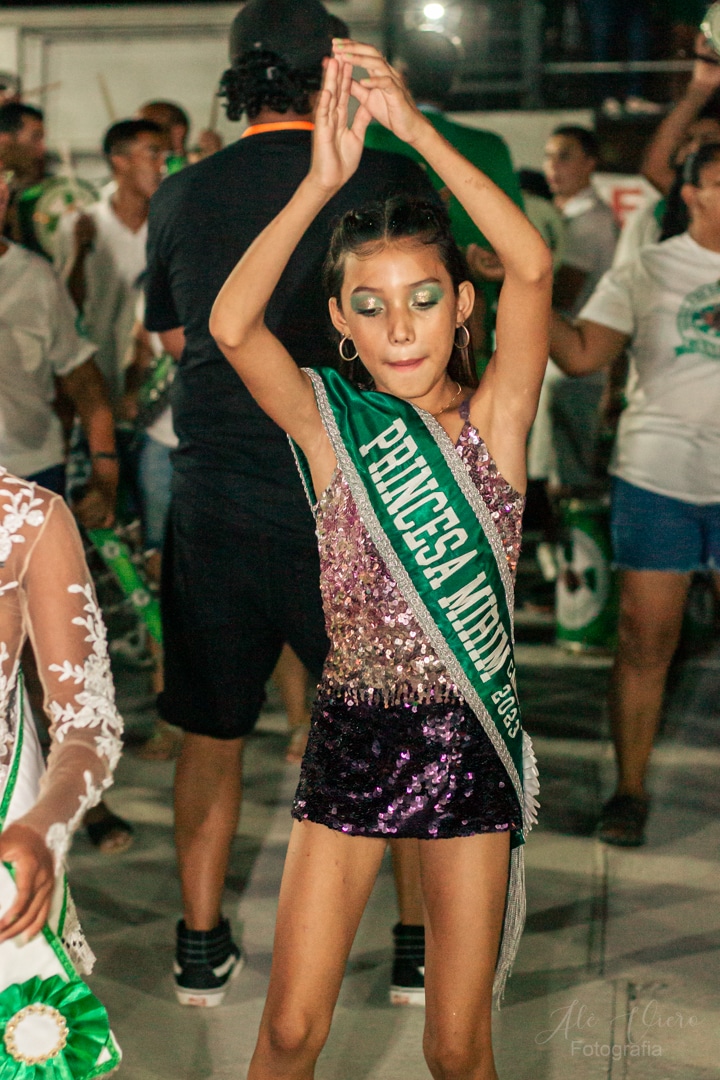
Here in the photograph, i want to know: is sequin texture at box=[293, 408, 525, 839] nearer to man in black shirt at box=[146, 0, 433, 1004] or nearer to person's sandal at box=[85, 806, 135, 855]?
man in black shirt at box=[146, 0, 433, 1004]

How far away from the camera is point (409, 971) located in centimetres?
302

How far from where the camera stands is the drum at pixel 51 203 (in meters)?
6.41

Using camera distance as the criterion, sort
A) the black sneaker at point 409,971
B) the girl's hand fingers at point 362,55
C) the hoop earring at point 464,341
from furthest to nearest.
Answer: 1. the black sneaker at point 409,971
2. the hoop earring at point 464,341
3. the girl's hand fingers at point 362,55

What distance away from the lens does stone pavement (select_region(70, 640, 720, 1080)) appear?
2814 millimetres

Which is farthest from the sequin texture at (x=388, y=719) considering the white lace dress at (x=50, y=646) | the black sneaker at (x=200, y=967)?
the black sneaker at (x=200, y=967)

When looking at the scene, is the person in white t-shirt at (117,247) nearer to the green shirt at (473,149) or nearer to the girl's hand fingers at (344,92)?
the green shirt at (473,149)

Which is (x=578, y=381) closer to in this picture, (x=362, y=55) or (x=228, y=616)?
(x=228, y=616)

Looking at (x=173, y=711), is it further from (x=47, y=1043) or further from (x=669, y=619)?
A: (x=669, y=619)

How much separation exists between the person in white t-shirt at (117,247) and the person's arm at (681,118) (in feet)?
6.78

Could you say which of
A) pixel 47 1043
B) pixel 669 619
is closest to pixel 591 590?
pixel 669 619

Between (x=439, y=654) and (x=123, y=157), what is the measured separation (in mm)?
4112

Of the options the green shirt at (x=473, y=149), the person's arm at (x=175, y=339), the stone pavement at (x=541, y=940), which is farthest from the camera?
the green shirt at (x=473, y=149)

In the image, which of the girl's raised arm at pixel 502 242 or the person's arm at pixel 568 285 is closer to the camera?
the girl's raised arm at pixel 502 242

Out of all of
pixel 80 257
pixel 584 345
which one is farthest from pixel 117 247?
pixel 584 345
